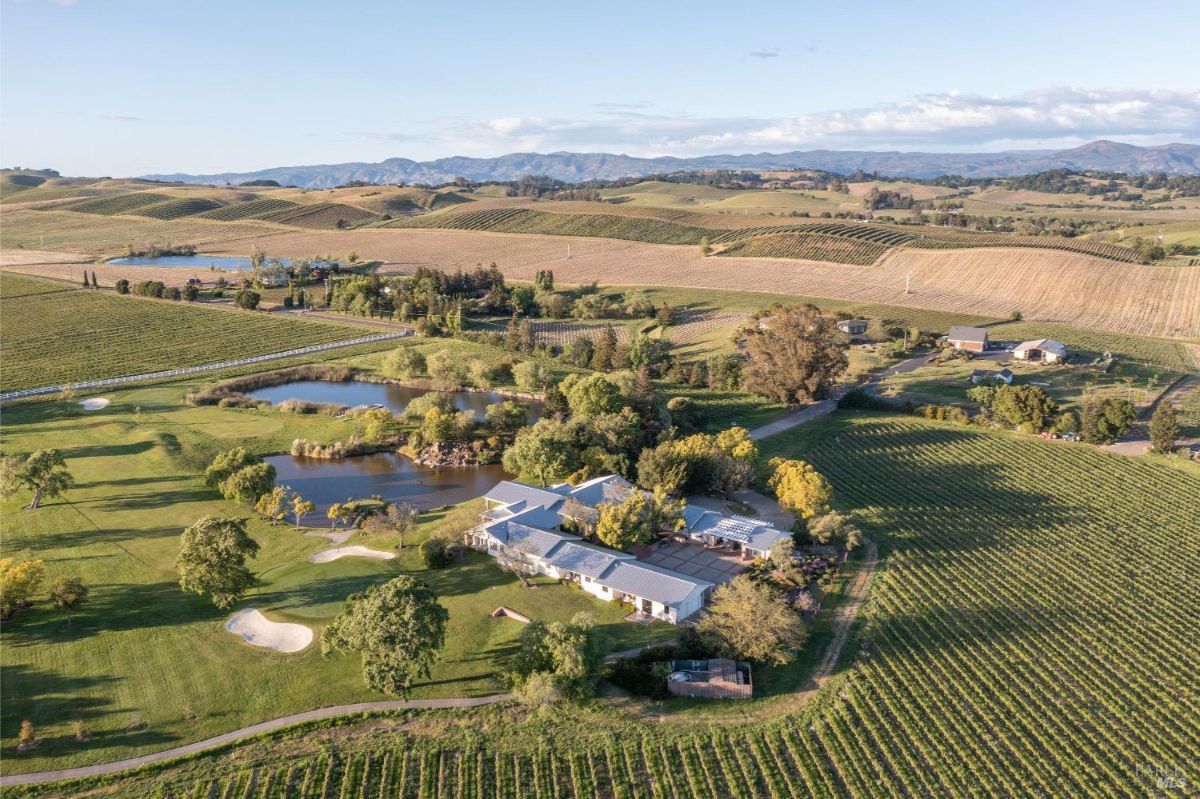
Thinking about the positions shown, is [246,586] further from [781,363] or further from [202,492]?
[781,363]

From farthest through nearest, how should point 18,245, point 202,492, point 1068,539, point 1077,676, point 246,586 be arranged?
point 18,245
point 202,492
point 1068,539
point 246,586
point 1077,676

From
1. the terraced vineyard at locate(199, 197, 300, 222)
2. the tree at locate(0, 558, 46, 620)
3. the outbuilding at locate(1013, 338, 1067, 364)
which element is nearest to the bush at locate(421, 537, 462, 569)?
the tree at locate(0, 558, 46, 620)

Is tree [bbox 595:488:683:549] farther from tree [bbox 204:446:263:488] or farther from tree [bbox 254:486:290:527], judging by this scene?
tree [bbox 204:446:263:488]

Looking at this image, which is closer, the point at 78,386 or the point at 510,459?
Answer: the point at 510,459

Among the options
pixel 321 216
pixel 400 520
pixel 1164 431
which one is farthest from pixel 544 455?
pixel 321 216

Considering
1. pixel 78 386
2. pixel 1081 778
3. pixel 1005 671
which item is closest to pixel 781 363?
pixel 1005 671

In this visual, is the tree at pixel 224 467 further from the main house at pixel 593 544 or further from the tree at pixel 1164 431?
the tree at pixel 1164 431

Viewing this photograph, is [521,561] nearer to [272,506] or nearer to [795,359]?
[272,506]
